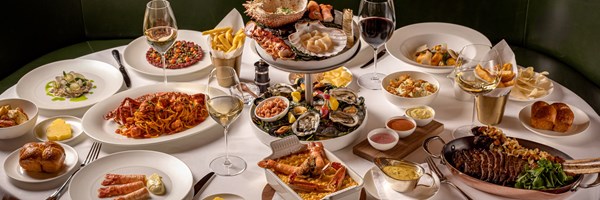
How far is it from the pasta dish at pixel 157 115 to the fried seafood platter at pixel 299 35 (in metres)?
0.40

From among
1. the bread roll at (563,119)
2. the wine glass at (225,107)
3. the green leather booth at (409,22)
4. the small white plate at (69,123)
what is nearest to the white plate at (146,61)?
the small white plate at (69,123)

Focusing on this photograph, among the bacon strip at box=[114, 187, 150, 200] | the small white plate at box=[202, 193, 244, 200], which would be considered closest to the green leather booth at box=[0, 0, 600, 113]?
the bacon strip at box=[114, 187, 150, 200]

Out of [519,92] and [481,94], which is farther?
[519,92]

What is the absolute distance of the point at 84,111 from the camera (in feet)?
9.63

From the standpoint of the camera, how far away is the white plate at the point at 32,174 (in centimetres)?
239

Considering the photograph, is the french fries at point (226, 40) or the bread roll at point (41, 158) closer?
the bread roll at point (41, 158)

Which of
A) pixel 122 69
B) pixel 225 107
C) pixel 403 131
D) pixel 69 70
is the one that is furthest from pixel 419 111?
pixel 69 70

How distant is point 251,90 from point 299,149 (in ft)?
→ 2.33

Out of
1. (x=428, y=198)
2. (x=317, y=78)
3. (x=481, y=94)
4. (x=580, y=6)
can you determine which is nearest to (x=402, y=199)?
(x=428, y=198)

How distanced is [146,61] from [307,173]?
1.40m

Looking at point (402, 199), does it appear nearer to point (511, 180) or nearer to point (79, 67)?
point (511, 180)

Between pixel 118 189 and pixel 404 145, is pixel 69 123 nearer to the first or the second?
pixel 118 189

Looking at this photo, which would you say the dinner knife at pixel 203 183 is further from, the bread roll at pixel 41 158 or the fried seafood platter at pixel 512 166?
the fried seafood platter at pixel 512 166

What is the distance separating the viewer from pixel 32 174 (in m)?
2.42
